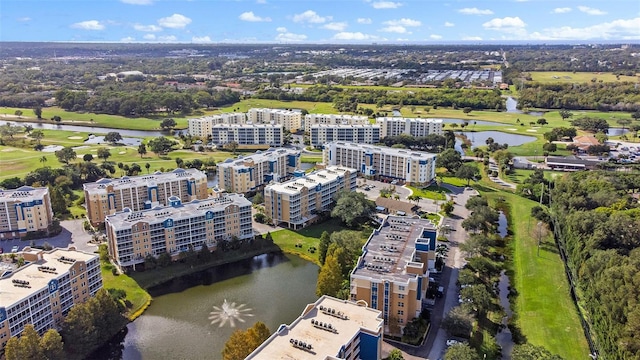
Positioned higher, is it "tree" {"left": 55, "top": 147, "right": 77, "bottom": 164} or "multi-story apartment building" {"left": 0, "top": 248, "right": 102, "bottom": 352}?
"tree" {"left": 55, "top": 147, "right": 77, "bottom": 164}

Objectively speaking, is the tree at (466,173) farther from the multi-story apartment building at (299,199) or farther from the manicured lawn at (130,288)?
the manicured lawn at (130,288)

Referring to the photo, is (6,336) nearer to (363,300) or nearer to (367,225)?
(363,300)

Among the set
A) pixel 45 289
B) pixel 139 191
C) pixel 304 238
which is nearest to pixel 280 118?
pixel 139 191

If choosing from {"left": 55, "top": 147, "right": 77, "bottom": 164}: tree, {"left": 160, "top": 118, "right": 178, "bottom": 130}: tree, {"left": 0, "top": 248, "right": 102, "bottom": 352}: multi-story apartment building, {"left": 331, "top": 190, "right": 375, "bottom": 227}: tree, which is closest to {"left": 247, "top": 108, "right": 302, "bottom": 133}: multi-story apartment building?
{"left": 160, "top": 118, "right": 178, "bottom": 130}: tree

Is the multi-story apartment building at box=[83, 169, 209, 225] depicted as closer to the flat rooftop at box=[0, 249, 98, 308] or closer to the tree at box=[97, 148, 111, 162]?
the flat rooftop at box=[0, 249, 98, 308]

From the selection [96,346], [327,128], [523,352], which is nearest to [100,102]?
[327,128]

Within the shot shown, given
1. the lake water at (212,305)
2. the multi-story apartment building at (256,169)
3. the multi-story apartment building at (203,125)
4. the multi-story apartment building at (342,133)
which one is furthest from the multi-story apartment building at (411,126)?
the lake water at (212,305)
